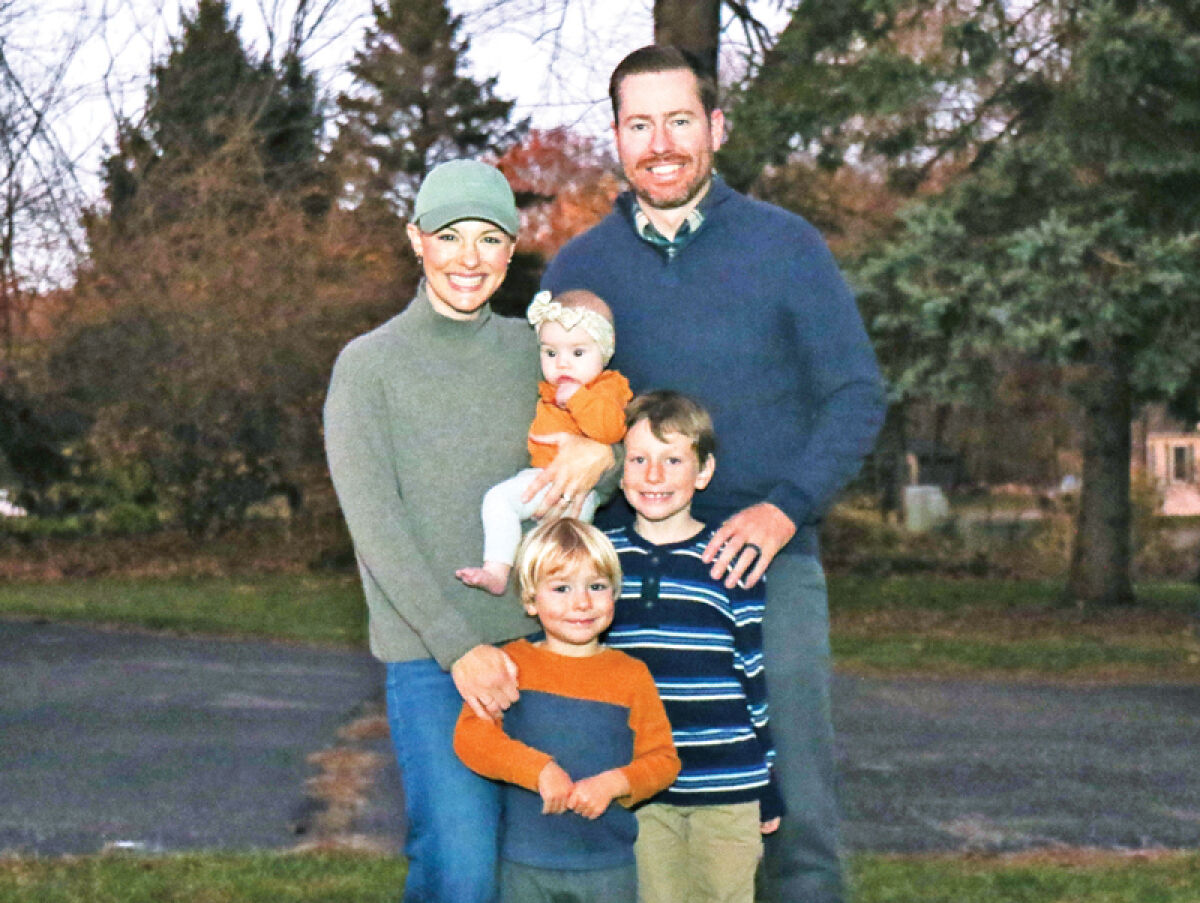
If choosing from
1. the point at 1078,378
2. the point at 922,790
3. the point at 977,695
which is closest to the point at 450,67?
the point at 1078,378

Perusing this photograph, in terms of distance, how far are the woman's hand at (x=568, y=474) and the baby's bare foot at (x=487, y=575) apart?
14 centimetres

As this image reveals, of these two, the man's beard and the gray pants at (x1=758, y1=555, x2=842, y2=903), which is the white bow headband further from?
the gray pants at (x1=758, y1=555, x2=842, y2=903)

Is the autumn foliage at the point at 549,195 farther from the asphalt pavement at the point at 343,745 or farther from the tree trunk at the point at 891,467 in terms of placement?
the asphalt pavement at the point at 343,745

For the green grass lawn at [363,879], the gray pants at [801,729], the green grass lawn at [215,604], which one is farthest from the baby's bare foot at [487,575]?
the green grass lawn at [215,604]

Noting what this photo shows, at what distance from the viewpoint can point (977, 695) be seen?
12.4m

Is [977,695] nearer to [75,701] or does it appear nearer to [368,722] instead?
[368,722]

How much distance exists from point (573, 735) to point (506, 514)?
50cm

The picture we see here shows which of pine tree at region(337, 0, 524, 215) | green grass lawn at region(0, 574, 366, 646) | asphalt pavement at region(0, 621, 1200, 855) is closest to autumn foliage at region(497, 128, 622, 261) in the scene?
pine tree at region(337, 0, 524, 215)

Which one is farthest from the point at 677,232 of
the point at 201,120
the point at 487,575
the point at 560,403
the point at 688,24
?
the point at 201,120

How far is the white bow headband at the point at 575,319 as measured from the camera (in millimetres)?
3602

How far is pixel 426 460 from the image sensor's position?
3.56 m

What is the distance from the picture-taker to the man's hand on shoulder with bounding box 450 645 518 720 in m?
3.39

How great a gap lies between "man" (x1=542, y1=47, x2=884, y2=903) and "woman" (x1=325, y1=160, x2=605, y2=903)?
1.20 ft

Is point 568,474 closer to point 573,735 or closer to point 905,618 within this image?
point 573,735
